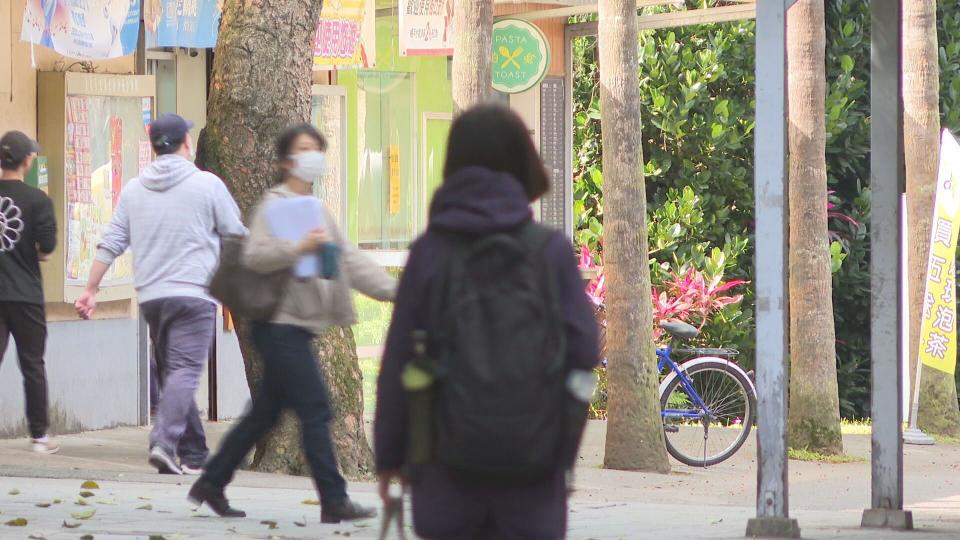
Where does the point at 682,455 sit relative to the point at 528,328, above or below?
below

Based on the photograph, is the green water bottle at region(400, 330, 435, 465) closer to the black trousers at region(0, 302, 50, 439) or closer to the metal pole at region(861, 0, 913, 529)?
the metal pole at region(861, 0, 913, 529)

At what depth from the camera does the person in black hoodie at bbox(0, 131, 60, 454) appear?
996 centimetres

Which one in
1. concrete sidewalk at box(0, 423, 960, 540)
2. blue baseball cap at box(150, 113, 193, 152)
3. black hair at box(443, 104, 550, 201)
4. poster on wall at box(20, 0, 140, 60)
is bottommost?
concrete sidewalk at box(0, 423, 960, 540)

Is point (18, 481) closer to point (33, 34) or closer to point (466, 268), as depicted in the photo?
point (33, 34)

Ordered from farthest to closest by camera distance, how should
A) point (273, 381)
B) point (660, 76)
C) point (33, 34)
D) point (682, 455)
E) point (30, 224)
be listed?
point (660, 76), point (682, 455), point (33, 34), point (30, 224), point (273, 381)

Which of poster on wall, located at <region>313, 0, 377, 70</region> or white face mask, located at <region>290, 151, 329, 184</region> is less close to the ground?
poster on wall, located at <region>313, 0, 377, 70</region>

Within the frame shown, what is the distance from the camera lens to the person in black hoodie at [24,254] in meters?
9.96

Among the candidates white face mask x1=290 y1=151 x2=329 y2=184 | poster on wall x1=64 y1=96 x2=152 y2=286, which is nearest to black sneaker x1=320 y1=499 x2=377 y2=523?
white face mask x1=290 y1=151 x2=329 y2=184

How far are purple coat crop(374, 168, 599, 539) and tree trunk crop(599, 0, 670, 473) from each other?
8.27 metres

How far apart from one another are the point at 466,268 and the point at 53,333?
8.72 meters

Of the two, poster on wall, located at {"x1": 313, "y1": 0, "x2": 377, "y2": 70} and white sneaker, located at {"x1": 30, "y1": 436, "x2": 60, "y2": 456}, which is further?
poster on wall, located at {"x1": 313, "y1": 0, "x2": 377, "y2": 70}

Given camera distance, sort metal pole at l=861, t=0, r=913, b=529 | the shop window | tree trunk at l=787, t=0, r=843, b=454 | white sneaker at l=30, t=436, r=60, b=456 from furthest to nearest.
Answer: the shop window, tree trunk at l=787, t=0, r=843, b=454, white sneaker at l=30, t=436, r=60, b=456, metal pole at l=861, t=0, r=913, b=529

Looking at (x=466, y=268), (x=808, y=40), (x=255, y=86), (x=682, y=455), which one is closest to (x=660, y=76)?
(x=808, y=40)

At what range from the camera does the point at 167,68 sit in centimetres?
1372
